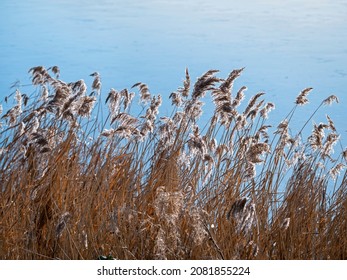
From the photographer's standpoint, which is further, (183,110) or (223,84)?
(183,110)

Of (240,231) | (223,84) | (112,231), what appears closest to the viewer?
(112,231)

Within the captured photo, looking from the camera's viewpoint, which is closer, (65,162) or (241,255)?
(241,255)

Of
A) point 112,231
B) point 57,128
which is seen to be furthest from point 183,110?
point 112,231

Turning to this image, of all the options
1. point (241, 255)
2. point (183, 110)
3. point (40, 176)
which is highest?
point (183, 110)

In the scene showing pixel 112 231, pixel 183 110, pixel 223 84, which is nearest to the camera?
pixel 112 231

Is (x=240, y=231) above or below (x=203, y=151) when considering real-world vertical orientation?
below

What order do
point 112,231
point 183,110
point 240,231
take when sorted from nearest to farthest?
point 112,231 → point 240,231 → point 183,110

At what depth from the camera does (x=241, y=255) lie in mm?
4164

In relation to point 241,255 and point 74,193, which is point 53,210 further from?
point 241,255

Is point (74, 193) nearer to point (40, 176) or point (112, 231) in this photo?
point (40, 176)

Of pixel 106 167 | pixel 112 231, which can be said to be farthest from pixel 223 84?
pixel 112 231
